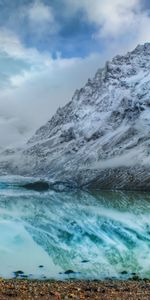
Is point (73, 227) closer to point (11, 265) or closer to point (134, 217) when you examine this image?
point (134, 217)

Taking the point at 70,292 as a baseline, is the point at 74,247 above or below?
above

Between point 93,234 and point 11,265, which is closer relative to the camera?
point 11,265

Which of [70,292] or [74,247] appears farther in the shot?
[74,247]

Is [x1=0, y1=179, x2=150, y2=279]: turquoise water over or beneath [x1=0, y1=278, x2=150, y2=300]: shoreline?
over

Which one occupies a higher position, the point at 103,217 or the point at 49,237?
the point at 103,217

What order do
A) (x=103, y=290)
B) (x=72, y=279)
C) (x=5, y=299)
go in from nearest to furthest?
1. (x=5, y=299)
2. (x=103, y=290)
3. (x=72, y=279)

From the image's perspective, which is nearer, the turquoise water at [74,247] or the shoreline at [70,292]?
the shoreline at [70,292]

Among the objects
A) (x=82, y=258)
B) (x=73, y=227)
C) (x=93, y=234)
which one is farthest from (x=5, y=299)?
(x=73, y=227)

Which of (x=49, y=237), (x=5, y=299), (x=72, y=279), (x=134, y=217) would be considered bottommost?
(x=5, y=299)

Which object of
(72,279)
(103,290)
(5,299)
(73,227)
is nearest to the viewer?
(5,299)

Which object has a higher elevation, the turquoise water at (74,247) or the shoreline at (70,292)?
the turquoise water at (74,247)

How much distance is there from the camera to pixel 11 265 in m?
65.6

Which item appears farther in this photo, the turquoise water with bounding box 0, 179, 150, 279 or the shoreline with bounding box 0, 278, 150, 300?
the turquoise water with bounding box 0, 179, 150, 279

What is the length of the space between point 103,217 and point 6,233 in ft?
157
